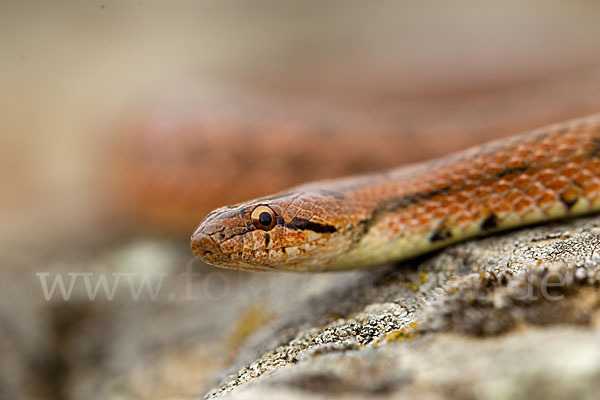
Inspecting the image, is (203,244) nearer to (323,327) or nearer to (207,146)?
(323,327)

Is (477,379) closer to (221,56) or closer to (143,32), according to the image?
(221,56)

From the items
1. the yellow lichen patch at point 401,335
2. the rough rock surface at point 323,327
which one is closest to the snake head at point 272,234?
the rough rock surface at point 323,327

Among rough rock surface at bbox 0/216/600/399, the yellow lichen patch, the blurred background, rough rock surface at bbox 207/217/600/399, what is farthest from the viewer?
the blurred background

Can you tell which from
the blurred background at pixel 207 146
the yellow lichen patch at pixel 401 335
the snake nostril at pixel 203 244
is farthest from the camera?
the blurred background at pixel 207 146

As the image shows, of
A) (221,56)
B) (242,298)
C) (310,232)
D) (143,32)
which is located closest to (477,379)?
(310,232)

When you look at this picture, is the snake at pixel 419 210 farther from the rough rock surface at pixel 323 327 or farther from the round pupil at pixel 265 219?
the rough rock surface at pixel 323 327

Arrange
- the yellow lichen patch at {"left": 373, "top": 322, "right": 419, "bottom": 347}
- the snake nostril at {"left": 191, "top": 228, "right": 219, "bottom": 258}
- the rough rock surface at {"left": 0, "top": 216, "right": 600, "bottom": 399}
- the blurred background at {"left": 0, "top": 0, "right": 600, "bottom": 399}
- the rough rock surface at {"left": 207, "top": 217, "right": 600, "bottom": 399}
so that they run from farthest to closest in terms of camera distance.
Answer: the blurred background at {"left": 0, "top": 0, "right": 600, "bottom": 399}, the snake nostril at {"left": 191, "top": 228, "right": 219, "bottom": 258}, the yellow lichen patch at {"left": 373, "top": 322, "right": 419, "bottom": 347}, the rough rock surface at {"left": 0, "top": 216, "right": 600, "bottom": 399}, the rough rock surface at {"left": 207, "top": 217, "right": 600, "bottom": 399}

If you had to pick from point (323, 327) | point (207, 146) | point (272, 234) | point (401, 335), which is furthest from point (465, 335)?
point (207, 146)

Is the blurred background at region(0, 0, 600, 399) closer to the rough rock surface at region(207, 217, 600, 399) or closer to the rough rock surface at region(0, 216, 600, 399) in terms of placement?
the rough rock surface at region(0, 216, 600, 399)

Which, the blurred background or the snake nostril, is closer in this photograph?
the snake nostril

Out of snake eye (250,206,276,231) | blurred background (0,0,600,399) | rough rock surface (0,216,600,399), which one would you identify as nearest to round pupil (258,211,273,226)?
snake eye (250,206,276,231)
